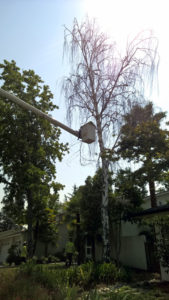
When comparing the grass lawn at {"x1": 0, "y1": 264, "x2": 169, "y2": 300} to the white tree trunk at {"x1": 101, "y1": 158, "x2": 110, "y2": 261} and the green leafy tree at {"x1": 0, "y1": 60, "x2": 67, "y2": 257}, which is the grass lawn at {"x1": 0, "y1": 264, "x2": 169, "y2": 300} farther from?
the green leafy tree at {"x1": 0, "y1": 60, "x2": 67, "y2": 257}

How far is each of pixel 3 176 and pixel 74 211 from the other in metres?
8.16

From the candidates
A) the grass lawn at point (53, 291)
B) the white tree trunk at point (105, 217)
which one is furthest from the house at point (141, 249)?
the grass lawn at point (53, 291)

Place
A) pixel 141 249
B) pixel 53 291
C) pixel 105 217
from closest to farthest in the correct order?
pixel 53 291 < pixel 105 217 < pixel 141 249

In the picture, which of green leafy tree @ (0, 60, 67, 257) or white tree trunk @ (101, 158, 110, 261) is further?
green leafy tree @ (0, 60, 67, 257)

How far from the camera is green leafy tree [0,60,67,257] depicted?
660 inches

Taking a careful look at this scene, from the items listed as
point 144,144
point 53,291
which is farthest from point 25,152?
point 53,291

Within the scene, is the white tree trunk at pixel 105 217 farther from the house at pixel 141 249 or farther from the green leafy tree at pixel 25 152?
the green leafy tree at pixel 25 152

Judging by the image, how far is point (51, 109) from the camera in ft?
64.7

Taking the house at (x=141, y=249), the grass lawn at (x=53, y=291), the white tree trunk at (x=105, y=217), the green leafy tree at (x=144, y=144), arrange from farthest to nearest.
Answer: the green leafy tree at (x=144, y=144) < the house at (x=141, y=249) < the white tree trunk at (x=105, y=217) < the grass lawn at (x=53, y=291)

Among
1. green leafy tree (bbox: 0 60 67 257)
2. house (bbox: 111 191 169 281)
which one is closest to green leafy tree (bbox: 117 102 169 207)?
house (bbox: 111 191 169 281)

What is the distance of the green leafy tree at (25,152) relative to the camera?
1678cm

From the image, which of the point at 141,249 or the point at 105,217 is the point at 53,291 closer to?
the point at 105,217

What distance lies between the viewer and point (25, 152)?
701 inches

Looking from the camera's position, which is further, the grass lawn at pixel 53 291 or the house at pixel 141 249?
the house at pixel 141 249
